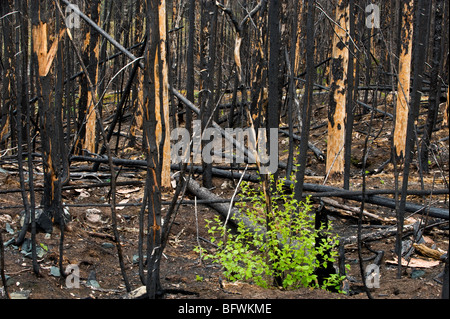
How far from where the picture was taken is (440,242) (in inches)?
219

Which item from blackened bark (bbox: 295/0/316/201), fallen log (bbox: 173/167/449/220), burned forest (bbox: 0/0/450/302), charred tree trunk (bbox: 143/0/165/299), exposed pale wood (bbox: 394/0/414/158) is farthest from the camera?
exposed pale wood (bbox: 394/0/414/158)

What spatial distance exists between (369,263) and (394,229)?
0.81 m

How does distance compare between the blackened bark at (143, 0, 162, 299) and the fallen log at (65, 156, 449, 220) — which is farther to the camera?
the fallen log at (65, 156, 449, 220)

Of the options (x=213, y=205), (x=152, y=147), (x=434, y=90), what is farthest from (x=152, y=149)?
(x=434, y=90)

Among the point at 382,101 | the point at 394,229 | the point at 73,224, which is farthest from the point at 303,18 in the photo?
the point at 73,224

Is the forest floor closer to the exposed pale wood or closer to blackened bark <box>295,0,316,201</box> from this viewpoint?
the exposed pale wood

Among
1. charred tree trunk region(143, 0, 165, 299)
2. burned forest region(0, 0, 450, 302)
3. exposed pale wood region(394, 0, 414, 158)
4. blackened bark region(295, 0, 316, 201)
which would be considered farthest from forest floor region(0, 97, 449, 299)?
blackened bark region(295, 0, 316, 201)

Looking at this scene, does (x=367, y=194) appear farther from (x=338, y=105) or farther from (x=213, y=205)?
(x=338, y=105)

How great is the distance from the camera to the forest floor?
3.93 meters

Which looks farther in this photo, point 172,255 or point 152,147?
point 172,255

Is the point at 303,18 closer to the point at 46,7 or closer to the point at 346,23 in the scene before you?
the point at 346,23

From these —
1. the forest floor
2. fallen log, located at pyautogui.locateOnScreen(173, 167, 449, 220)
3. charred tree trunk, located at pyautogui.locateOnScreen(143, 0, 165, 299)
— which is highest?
charred tree trunk, located at pyautogui.locateOnScreen(143, 0, 165, 299)

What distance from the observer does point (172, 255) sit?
5.75 m

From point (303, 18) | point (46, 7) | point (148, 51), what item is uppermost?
point (303, 18)
